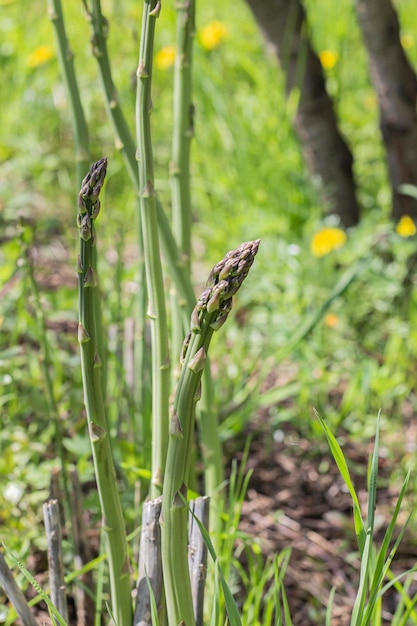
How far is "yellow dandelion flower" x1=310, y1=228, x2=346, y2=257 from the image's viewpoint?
2.17m

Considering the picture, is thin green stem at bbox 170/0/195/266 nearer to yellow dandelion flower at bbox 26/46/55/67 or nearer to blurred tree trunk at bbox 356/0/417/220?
blurred tree trunk at bbox 356/0/417/220

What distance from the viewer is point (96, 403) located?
→ 853mm

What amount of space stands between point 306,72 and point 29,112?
4.34ft

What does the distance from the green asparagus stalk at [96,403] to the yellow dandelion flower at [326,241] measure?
136cm

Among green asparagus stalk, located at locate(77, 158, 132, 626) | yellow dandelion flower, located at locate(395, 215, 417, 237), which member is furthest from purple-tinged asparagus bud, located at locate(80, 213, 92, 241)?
yellow dandelion flower, located at locate(395, 215, 417, 237)

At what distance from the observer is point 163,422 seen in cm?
96

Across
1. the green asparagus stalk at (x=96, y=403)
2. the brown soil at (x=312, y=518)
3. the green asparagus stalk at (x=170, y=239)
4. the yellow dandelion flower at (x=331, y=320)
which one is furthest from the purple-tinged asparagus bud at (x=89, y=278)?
the yellow dandelion flower at (x=331, y=320)

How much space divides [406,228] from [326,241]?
24 centimetres

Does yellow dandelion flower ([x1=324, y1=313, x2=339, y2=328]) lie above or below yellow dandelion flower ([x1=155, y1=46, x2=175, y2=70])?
below

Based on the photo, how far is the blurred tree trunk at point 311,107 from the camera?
225cm

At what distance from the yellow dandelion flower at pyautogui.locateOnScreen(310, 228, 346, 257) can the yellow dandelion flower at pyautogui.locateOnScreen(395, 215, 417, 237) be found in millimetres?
171

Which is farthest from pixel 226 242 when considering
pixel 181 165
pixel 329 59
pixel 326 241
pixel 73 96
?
pixel 73 96

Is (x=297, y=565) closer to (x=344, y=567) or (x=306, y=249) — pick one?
(x=344, y=567)

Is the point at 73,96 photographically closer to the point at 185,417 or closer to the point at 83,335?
the point at 83,335
